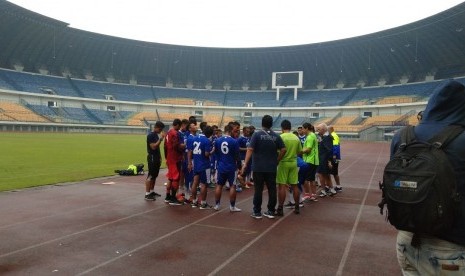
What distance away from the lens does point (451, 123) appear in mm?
2451

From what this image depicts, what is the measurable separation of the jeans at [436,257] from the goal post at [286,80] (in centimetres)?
7252

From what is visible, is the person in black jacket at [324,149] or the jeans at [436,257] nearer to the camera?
the jeans at [436,257]

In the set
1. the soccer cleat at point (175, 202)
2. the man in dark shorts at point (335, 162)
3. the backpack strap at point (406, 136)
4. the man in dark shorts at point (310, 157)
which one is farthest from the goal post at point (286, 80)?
the backpack strap at point (406, 136)

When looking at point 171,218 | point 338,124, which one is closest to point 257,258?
point 171,218

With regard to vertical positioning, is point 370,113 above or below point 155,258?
above

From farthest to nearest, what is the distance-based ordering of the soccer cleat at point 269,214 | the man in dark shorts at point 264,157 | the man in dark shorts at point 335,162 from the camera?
the man in dark shorts at point 335,162, the soccer cleat at point 269,214, the man in dark shorts at point 264,157

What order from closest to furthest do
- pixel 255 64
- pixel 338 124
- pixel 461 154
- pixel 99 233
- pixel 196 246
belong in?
pixel 461 154, pixel 196 246, pixel 99 233, pixel 338 124, pixel 255 64

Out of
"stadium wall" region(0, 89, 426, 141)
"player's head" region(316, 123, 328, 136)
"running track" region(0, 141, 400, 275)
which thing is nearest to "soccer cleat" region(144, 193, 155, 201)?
"running track" region(0, 141, 400, 275)

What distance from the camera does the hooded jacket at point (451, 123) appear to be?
91.7 inches

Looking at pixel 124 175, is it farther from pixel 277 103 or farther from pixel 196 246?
pixel 277 103

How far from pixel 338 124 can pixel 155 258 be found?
62559 mm

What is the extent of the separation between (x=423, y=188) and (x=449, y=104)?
0.68m

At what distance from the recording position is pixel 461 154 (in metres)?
2.33

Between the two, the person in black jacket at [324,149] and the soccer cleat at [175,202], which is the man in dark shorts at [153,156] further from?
the person in black jacket at [324,149]
